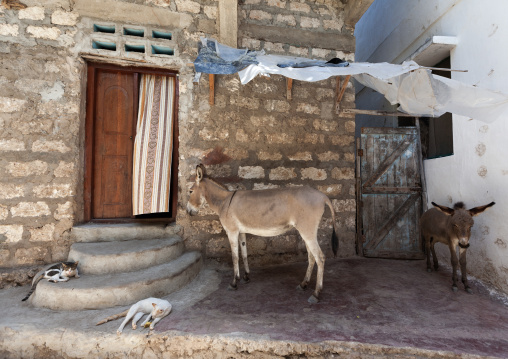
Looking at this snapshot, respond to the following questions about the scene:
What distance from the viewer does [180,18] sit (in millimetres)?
4309

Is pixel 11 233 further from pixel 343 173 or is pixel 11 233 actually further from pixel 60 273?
pixel 343 173

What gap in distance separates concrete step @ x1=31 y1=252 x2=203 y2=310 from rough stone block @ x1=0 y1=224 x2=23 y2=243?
1.10m

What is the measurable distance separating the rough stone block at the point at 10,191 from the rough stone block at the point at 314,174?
4299mm

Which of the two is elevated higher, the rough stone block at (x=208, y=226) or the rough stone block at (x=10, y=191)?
the rough stone block at (x=10, y=191)

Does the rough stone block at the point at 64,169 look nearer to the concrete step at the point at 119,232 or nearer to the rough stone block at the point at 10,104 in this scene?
the concrete step at the point at 119,232

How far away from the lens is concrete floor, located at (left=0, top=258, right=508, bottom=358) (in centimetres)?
238

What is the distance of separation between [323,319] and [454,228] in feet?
7.28

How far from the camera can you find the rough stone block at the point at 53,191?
3.80m

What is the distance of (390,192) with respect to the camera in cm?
529

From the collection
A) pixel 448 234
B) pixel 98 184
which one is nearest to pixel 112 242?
pixel 98 184

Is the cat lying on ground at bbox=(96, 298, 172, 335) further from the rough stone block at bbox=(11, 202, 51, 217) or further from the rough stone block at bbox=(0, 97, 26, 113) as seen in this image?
the rough stone block at bbox=(0, 97, 26, 113)

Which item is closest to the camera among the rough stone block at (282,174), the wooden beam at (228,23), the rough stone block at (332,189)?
the wooden beam at (228,23)

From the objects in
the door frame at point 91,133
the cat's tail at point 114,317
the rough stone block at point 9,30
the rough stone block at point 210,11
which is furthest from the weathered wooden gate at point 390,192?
the rough stone block at point 9,30

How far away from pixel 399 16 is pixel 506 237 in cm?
544
